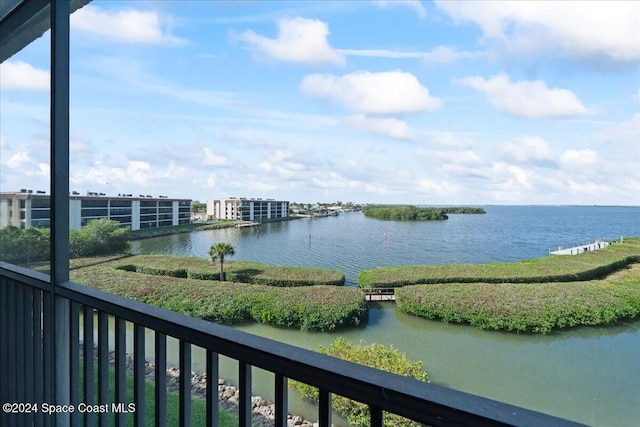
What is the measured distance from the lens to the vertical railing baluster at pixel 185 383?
90 centimetres

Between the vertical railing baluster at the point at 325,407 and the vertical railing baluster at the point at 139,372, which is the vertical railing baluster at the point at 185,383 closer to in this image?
the vertical railing baluster at the point at 139,372

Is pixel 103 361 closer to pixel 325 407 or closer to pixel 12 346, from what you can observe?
pixel 12 346

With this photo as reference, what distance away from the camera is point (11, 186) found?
2.28m

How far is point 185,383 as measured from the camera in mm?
914

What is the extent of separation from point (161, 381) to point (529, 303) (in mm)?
1060

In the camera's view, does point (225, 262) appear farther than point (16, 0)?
Yes

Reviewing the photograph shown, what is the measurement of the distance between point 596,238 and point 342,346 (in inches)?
32.9

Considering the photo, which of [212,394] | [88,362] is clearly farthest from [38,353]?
[212,394]

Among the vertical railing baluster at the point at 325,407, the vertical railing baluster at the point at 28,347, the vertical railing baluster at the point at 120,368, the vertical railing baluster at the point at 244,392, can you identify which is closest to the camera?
the vertical railing baluster at the point at 325,407

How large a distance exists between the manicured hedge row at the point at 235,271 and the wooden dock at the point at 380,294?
0.58 feet

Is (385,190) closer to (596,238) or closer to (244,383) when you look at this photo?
(596,238)

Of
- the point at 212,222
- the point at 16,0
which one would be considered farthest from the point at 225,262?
the point at 16,0

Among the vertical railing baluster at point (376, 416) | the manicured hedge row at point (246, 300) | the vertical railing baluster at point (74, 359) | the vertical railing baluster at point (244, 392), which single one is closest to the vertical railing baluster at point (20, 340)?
the manicured hedge row at point (246, 300)

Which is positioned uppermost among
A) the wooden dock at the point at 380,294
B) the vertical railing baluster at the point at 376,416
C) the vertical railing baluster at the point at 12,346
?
the vertical railing baluster at the point at 376,416
